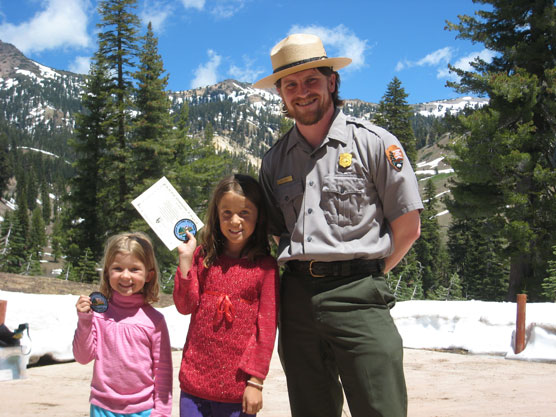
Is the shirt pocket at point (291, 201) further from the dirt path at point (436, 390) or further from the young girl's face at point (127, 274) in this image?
the dirt path at point (436, 390)

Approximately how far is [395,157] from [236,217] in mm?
808

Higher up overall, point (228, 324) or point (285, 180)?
point (285, 180)

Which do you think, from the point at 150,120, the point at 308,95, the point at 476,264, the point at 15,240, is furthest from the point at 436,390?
the point at 15,240

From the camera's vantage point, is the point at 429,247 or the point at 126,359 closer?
the point at 126,359

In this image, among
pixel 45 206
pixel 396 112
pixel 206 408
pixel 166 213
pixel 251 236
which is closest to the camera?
pixel 206 408

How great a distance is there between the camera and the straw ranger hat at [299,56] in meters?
2.43

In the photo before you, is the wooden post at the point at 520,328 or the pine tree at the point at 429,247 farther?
the pine tree at the point at 429,247

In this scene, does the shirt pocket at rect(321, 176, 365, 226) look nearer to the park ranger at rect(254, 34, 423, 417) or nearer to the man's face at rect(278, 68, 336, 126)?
the park ranger at rect(254, 34, 423, 417)

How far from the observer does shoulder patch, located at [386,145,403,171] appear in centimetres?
232

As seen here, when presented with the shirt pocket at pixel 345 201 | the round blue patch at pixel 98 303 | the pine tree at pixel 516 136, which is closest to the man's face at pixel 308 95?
the shirt pocket at pixel 345 201

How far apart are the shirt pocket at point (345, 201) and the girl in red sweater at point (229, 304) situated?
35cm

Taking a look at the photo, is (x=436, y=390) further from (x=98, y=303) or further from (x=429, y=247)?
(x=429, y=247)

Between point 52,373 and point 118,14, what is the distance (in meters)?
21.4

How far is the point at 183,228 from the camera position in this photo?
8.35 feet
